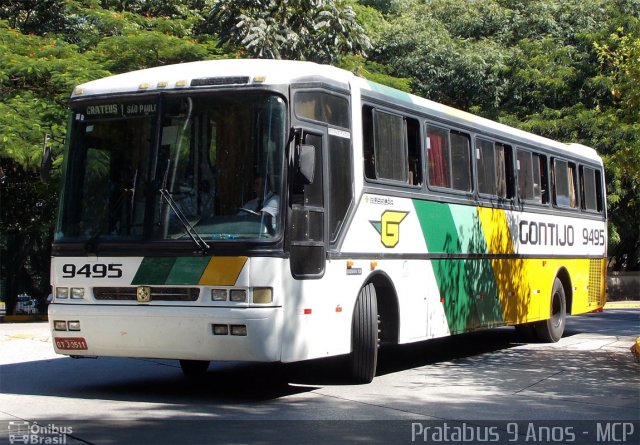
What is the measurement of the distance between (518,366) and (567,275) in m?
4.77

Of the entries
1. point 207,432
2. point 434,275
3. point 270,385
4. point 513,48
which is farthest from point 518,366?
point 513,48

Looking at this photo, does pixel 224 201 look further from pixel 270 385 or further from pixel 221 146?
pixel 270 385

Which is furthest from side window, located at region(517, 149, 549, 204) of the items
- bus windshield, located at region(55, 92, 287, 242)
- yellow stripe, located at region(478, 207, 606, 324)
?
bus windshield, located at region(55, 92, 287, 242)

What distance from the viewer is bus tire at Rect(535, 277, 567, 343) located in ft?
57.0

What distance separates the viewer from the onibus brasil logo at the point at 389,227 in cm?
1169

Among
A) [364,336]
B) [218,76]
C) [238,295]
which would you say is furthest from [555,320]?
[218,76]

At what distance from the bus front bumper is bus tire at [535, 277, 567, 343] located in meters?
8.72

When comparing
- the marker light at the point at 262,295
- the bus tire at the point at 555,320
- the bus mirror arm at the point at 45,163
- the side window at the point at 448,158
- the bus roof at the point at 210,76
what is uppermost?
the bus roof at the point at 210,76

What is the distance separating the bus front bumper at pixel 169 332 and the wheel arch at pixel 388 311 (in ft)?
8.22

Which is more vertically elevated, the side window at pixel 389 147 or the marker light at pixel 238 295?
the side window at pixel 389 147

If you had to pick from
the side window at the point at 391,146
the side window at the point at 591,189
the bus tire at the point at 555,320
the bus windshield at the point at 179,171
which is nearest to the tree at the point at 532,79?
the side window at the point at 591,189

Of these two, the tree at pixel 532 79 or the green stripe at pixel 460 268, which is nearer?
the green stripe at pixel 460 268

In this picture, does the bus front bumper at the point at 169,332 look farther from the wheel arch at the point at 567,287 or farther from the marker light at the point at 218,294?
the wheel arch at the point at 567,287

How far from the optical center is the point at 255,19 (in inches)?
928
